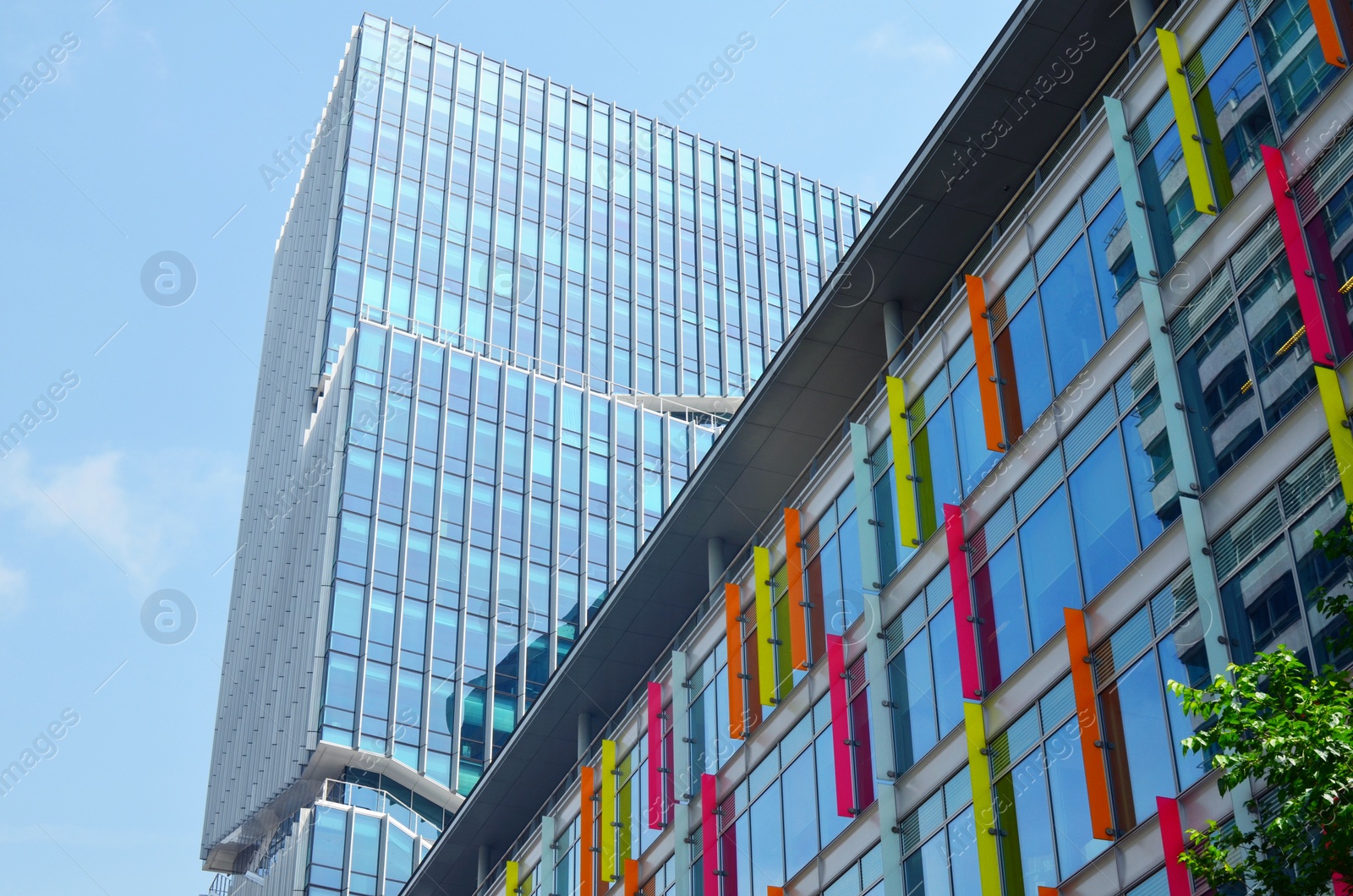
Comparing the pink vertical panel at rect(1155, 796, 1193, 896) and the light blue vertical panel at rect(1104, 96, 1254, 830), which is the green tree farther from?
the pink vertical panel at rect(1155, 796, 1193, 896)

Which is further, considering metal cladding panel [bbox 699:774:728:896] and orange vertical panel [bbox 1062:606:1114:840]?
metal cladding panel [bbox 699:774:728:896]

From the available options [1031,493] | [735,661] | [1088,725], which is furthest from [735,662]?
[1088,725]

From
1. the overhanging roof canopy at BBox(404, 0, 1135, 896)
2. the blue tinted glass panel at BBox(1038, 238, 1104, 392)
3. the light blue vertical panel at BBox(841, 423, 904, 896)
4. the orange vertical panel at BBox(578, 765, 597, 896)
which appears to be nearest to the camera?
the blue tinted glass panel at BBox(1038, 238, 1104, 392)

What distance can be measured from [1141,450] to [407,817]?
211 feet

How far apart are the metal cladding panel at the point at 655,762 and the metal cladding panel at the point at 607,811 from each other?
2.41 meters

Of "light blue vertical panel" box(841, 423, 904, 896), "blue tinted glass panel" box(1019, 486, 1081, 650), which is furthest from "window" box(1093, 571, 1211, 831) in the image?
"light blue vertical panel" box(841, 423, 904, 896)

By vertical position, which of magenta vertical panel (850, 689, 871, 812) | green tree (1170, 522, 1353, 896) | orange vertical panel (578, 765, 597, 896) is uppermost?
orange vertical panel (578, 765, 597, 896)

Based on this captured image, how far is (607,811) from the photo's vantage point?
4419 cm

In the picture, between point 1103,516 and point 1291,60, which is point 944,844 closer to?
point 1103,516

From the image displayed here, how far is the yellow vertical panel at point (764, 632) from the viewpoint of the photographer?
1442 inches

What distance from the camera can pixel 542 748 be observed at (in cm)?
5122

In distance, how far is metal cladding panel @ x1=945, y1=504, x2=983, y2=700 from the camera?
2856 centimetres

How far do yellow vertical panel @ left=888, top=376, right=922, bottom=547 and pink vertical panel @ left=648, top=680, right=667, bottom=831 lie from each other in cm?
1162

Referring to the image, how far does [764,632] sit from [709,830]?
4.88 meters
